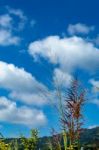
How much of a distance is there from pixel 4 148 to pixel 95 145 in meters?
5.22

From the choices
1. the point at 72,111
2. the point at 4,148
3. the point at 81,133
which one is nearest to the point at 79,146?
the point at 81,133

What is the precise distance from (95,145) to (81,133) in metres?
1.28

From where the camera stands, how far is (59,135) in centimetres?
804

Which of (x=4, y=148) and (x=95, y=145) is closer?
(x=95, y=145)

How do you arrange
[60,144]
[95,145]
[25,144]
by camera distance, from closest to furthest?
1. [60,144]
2. [95,145]
3. [25,144]

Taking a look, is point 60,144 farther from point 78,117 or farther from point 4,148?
point 4,148

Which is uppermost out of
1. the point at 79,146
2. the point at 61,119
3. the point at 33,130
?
the point at 33,130

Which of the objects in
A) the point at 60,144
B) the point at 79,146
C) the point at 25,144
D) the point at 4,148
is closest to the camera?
the point at 79,146

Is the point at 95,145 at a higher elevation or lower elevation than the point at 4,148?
lower

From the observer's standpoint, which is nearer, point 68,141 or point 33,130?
point 68,141

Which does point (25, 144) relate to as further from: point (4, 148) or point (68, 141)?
point (68, 141)

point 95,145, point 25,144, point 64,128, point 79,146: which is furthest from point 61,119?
point 25,144

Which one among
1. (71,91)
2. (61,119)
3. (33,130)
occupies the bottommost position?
(61,119)

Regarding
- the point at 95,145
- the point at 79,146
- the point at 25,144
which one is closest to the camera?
the point at 79,146
